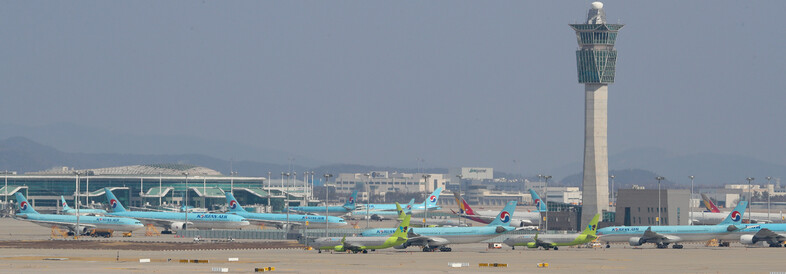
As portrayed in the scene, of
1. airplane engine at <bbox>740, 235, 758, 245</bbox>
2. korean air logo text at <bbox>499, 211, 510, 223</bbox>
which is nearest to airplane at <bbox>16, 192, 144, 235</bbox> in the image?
korean air logo text at <bbox>499, 211, 510, 223</bbox>

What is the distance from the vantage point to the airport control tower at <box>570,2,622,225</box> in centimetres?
19575

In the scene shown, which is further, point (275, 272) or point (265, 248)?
point (265, 248)

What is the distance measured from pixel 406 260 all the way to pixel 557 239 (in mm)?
26770

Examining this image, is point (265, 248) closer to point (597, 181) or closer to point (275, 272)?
point (275, 272)

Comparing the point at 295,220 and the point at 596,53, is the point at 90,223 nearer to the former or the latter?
the point at 295,220

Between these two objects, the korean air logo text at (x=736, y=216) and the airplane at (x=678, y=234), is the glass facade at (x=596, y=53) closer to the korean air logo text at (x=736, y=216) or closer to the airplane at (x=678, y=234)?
the korean air logo text at (x=736, y=216)

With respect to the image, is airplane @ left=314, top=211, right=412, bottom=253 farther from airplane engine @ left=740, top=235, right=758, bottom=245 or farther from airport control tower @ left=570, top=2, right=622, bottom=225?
airport control tower @ left=570, top=2, right=622, bottom=225

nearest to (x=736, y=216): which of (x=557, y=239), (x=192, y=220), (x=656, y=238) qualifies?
(x=656, y=238)

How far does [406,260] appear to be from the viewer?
10338 centimetres

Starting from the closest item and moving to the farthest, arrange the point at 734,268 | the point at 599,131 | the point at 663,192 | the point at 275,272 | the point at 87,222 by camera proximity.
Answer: the point at 275,272 → the point at 734,268 → the point at 87,222 → the point at 663,192 → the point at 599,131

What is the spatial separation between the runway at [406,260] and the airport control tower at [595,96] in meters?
64.5

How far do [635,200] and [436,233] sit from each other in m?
68.0

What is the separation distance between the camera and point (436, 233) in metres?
123

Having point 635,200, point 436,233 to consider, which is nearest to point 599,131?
Result: point 635,200
